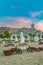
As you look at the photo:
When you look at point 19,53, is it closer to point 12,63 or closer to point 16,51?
point 16,51

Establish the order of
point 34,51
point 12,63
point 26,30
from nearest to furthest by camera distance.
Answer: point 12,63 < point 34,51 < point 26,30

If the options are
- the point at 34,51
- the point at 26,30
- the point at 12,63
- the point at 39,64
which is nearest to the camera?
the point at 39,64

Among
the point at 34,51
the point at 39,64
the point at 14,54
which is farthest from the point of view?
the point at 34,51

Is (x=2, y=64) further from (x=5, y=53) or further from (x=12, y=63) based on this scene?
(x=5, y=53)

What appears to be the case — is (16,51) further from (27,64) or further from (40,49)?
(27,64)

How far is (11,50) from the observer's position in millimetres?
16391

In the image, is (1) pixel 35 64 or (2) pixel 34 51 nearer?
(1) pixel 35 64

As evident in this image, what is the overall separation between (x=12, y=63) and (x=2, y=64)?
594 millimetres

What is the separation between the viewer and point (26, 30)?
178375 mm

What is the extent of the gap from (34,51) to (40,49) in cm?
79

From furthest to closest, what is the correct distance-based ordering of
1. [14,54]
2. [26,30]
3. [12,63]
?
[26,30] < [14,54] < [12,63]

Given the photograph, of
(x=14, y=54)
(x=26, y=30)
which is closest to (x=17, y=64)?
(x=14, y=54)

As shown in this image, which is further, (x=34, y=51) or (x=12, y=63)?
(x=34, y=51)

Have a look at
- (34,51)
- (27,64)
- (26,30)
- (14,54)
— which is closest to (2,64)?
(27,64)
